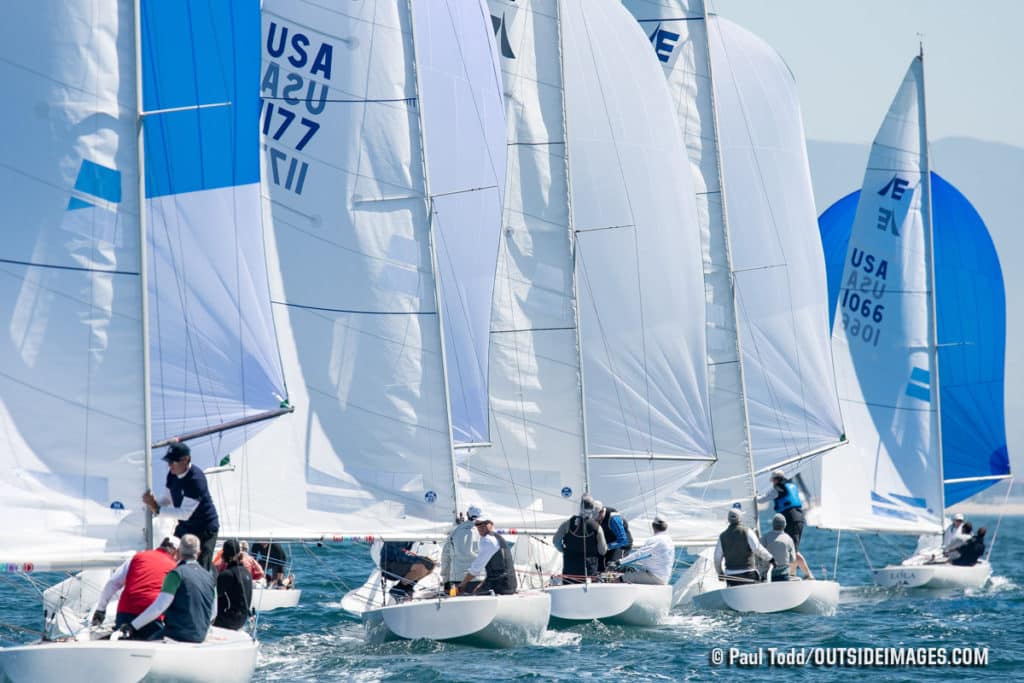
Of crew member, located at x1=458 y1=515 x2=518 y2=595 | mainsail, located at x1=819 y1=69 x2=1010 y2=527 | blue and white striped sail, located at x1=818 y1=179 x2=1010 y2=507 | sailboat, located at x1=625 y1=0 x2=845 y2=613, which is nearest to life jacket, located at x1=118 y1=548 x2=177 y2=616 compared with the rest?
crew member, located at x1=458 y1=515 x2=518 y2=595

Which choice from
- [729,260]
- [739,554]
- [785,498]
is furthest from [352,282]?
[729,260]

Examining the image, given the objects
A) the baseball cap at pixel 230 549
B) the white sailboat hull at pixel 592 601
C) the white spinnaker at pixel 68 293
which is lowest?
the white sailboat hull at pixel 592 601

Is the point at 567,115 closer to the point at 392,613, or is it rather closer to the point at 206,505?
the point at 392,613

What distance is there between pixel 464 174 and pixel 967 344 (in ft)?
42.8

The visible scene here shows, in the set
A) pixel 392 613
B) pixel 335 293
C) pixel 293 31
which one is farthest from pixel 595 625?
pixel 293 31

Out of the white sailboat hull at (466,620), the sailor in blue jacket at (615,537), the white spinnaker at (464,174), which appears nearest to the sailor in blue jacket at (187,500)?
the white sailboat hull at (466,620)

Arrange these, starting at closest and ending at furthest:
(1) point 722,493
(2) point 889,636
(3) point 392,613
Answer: (3) point 392,613
(2) point 889,636
(1) point 722,493

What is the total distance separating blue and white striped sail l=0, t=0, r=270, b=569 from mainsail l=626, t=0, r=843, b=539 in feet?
41.8

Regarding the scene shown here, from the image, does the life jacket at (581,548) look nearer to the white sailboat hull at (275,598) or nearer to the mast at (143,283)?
the white sailboat hull at (275,598)

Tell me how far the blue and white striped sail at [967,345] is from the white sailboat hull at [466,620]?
47.0 ft

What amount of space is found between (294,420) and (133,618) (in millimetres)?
5575

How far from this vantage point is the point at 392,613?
1625 cm

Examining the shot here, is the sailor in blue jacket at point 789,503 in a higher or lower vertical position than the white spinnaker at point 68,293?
lower

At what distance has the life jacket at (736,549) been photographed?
66.3 feet
